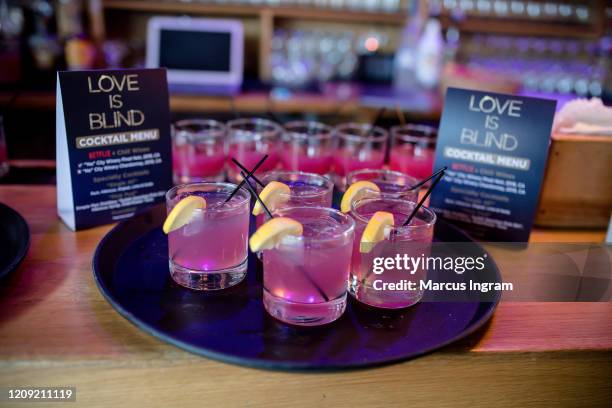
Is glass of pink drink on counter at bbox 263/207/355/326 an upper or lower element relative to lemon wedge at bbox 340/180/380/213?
lower

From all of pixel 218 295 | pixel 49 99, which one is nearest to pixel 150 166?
pixel 218 295

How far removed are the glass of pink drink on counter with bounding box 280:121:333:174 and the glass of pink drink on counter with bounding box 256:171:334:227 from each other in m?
0.34

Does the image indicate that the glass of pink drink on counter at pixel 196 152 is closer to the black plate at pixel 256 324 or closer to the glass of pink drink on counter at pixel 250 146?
the glass of pink drink on counter at pixel 250 146

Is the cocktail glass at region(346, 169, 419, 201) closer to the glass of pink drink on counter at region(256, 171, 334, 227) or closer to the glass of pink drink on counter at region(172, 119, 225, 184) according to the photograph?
the glass of pink drink on counter at region(256, 171, 334, 227)

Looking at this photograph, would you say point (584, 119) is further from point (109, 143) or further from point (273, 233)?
point (109, 143)

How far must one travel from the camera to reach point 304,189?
127 cm

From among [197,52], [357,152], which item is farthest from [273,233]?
[197,52]

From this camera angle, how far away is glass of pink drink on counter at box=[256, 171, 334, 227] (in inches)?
47.6

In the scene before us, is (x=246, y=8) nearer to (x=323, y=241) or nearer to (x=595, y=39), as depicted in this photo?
(x=595, y=39)

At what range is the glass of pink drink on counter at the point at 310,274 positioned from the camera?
3.18 feet

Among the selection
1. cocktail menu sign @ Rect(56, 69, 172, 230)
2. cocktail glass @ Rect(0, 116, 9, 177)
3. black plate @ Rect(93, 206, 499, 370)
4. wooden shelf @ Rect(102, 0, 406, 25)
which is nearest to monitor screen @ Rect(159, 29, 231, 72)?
wooden shelf @ Rect(102, 0, 406, 25)

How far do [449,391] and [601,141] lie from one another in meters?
0.83

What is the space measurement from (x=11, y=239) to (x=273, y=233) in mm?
657

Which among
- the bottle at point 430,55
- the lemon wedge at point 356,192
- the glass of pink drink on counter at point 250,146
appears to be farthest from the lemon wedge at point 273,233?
the bottle at point 430,55
